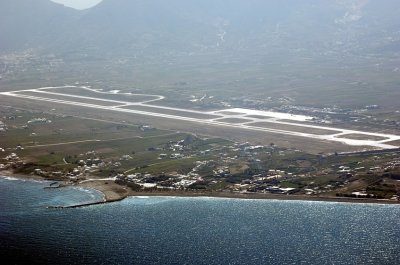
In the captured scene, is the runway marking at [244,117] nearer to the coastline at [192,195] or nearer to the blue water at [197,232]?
the coastline at [192,195]

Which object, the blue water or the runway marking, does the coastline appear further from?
the runway marking

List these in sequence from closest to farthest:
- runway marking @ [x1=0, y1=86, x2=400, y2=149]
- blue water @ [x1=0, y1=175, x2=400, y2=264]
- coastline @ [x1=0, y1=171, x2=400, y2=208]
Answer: blue water @ [x1=0, y1=175, x2=400, y2=264], coastline @ [x1=0, y1=171, x2=400, y2=208], runway marking @ [x1=0, y1=86, x2=400, y2=149]

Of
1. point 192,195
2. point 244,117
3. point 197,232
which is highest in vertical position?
point 244,117

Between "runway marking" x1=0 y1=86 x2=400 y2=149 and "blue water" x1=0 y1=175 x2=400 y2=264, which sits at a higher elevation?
"runway marking" x1=0 y1=86 x2=400 y2=149

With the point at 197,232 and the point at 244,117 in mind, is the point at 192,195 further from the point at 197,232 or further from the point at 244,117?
the point at 244,117

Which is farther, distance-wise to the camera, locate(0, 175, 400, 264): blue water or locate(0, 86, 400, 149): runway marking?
locate(0, 86, 400, 149): runway marking

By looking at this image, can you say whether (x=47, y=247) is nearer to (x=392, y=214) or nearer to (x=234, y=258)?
(x=234, y=258)

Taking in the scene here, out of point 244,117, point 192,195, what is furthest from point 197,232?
point 244,117

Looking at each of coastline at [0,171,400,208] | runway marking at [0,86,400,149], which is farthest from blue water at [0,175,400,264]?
runway marking at [0,86,400,149]
